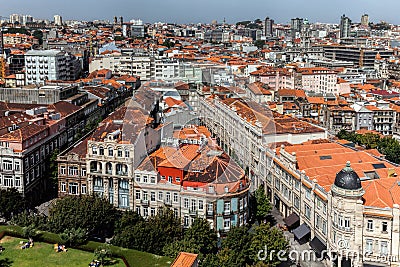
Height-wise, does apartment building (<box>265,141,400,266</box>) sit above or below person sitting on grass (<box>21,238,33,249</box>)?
above

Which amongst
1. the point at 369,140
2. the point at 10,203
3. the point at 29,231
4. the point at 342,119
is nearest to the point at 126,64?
the point at 342,119

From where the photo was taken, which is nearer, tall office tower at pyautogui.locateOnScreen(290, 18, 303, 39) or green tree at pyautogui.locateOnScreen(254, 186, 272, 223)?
green tree at pyautogui.locateOnScreen(254, 186, 272, 223)

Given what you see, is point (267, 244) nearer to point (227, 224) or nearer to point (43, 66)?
point (227, 224)

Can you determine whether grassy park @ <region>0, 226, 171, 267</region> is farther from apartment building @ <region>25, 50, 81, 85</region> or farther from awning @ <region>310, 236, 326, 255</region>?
apartment building @ <region>25, 50, 81, 85</region>

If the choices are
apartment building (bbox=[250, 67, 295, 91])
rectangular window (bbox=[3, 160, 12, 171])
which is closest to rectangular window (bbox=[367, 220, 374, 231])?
rectangular window (bbox=[3, 160, 12, 171])

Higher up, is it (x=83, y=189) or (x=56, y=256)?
(x=83, y=189)

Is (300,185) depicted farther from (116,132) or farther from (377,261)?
(116,132)

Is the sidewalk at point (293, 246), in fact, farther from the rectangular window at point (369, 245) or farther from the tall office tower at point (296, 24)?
the tall office tower at point (296, 24)
